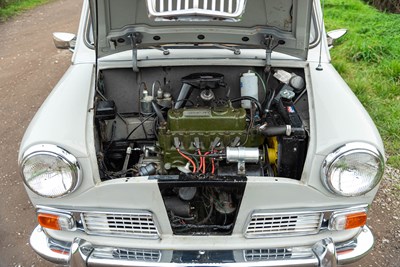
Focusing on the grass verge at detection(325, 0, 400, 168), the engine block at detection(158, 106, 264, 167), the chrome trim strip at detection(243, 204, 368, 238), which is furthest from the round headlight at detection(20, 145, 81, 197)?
the grass verge at detection(325, 0, 400, 168)

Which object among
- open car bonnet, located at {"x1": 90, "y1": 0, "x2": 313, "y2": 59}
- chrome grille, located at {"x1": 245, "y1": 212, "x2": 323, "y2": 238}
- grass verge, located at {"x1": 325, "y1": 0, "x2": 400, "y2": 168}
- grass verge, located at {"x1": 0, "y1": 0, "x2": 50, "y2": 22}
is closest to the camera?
chrome grille, located at {"x1": 245, "y1": 212, "x2": 323, "y2": 238}

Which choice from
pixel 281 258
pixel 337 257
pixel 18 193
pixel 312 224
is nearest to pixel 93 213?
pixel 281 258

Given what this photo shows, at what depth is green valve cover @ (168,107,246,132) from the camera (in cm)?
234

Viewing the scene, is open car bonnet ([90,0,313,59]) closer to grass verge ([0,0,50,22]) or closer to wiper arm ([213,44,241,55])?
wiper arm ([213,44,241,55])

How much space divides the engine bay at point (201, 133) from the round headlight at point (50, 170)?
0.30 metres

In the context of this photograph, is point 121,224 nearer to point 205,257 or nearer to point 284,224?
point 205,257

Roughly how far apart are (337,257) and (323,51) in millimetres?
1544

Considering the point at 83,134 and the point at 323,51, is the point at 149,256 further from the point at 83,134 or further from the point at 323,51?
the point at 323,51

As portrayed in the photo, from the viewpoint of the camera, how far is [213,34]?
260cm

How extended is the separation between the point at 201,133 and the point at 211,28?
0.70m

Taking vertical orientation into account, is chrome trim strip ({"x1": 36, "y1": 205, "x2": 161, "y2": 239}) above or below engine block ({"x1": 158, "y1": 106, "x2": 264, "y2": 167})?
below

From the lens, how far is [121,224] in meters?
2.15

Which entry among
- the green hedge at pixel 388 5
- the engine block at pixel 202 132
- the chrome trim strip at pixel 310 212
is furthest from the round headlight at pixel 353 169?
the green hedge at pixel 388 5

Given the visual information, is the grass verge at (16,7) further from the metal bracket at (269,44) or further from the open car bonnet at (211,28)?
the metal bracket at (269,44)
